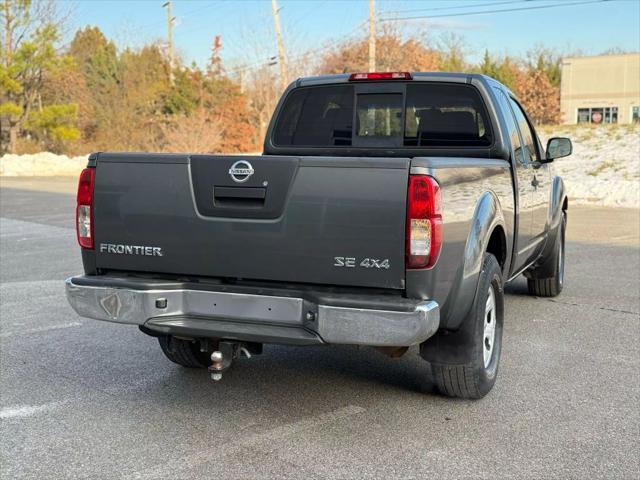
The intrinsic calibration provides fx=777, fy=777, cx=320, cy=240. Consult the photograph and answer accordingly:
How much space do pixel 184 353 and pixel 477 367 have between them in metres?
1.98

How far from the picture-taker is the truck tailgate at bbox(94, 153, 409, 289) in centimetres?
391

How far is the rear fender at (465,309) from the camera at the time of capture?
429 cm

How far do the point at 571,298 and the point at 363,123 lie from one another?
333cm

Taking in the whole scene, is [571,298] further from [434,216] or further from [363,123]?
[434,216]

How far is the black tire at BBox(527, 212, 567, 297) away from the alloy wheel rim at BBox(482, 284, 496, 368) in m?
2.80

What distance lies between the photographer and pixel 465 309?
172 inches

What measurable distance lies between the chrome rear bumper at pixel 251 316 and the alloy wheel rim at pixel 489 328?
108 centimetres

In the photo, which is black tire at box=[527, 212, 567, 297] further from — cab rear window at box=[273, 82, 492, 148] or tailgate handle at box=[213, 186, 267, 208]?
tailgate handle at box=[213, 186, 267, 208]

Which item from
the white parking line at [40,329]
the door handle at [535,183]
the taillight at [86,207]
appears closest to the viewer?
the taillight at [86,207]

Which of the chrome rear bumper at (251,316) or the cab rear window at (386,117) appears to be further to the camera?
the cab rear window at (386,117)

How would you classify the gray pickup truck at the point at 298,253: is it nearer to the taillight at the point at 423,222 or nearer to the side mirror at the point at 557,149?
the taillight at the point at 423,222

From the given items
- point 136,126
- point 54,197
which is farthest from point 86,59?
point 54,197

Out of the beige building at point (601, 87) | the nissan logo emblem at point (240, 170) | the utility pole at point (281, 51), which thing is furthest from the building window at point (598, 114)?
the nissan logo emblem at point (240, 170)

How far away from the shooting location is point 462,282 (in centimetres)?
424
